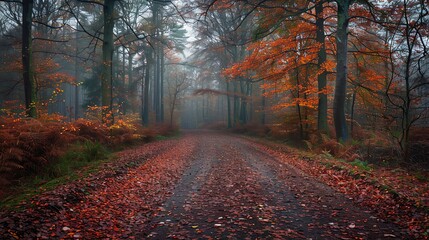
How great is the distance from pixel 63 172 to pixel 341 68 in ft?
35.5

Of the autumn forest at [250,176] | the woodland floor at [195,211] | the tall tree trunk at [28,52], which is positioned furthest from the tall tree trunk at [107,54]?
the woodland floor at [195,211]

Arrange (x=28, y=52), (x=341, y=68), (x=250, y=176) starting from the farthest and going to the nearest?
Result: (x=341, y=68), (x=28, y=52), (x=250, y=176)

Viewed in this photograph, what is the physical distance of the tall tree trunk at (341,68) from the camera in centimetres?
1027

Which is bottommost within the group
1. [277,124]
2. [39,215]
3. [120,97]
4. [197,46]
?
[39,215]

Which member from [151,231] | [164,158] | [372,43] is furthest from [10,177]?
[372,43]

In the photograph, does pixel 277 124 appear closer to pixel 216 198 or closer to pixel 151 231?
pixel 216 198

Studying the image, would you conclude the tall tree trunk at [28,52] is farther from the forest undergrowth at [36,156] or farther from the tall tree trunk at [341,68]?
the tall tree trunk at [341,68]

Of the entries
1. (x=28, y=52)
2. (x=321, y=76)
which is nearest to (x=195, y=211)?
(x=28, y=52)

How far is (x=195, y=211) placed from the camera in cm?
455

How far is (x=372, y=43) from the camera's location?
12.2 m

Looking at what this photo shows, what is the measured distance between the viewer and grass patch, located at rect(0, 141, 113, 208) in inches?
180

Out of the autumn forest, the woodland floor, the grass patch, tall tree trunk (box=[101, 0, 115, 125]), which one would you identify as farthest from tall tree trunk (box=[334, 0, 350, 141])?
tall tree trunk (box=[101, 0, 115, 125])

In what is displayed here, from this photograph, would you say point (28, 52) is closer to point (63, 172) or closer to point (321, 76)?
point (63, 172)

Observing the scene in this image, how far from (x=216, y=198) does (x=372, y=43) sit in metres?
11.6
